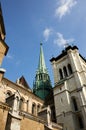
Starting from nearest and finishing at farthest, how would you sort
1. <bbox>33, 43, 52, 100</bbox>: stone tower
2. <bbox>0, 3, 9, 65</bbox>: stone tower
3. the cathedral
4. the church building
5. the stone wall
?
the stone wall
the church building
the cathedral
<bbox>0, 3, 9, 65</bbox>: stone tower
<bbox>33, 43, 52, 100</bbox>: stone tower

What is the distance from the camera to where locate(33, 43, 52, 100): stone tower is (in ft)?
106

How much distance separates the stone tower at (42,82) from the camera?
3219 cm

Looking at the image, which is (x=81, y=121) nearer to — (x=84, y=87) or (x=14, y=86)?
(x=84, y=87)

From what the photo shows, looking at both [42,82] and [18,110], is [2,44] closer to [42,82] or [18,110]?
[18,110]

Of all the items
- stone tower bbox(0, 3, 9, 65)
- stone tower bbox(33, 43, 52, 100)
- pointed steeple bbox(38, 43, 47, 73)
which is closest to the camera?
stone tower bbox(0, 3, 9, 65)

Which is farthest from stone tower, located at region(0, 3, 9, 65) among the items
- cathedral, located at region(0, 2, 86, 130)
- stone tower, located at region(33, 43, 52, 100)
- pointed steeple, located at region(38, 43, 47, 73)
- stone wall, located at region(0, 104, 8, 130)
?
pointed steeple, located at region(38, 43, 47, 73)

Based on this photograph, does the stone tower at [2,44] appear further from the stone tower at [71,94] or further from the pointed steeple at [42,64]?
the pointed steeple at [42,64]

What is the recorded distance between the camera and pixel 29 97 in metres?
23.3

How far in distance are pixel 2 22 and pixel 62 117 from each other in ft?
49.1

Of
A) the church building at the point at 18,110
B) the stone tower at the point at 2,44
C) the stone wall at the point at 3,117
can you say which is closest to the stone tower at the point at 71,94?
the church building at the point at 18,110

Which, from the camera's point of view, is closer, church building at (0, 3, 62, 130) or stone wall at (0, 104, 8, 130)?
stone wall at (0, 104, 8, 130)

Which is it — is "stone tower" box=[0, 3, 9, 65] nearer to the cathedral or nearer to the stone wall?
the cathedral

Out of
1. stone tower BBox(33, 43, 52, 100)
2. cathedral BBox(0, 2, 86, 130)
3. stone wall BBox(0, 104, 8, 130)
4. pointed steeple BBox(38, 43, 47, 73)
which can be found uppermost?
pointed steeple BBox(38, 43, 47, 73)

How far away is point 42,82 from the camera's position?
34.9m
